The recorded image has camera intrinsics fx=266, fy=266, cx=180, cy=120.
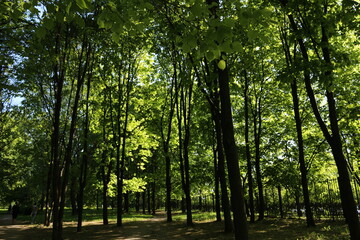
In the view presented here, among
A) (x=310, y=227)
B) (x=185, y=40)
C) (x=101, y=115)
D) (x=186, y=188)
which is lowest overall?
(x=310, y=227)

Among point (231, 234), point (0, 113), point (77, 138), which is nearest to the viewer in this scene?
point (231, 234)

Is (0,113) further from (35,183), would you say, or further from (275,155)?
(275,155)

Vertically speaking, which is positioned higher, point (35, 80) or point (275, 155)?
point (35, 80)

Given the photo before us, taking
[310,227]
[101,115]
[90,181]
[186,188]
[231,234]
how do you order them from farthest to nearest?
[90,181], [101,115], [186,188], [310,227], [231,234]

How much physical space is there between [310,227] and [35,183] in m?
33.9

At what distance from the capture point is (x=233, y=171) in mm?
5082

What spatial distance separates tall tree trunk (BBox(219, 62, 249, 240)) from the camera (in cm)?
500

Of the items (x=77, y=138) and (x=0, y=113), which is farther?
(x=77, y=138)

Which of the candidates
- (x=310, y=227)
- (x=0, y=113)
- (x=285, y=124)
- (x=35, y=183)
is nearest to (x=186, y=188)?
(x=310, y=227)

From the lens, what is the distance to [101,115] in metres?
21.5

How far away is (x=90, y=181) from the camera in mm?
25672

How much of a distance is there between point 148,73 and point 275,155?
486 inches

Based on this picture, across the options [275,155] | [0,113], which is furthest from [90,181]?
[275,155]

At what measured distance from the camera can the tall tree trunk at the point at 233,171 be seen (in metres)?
5.00
